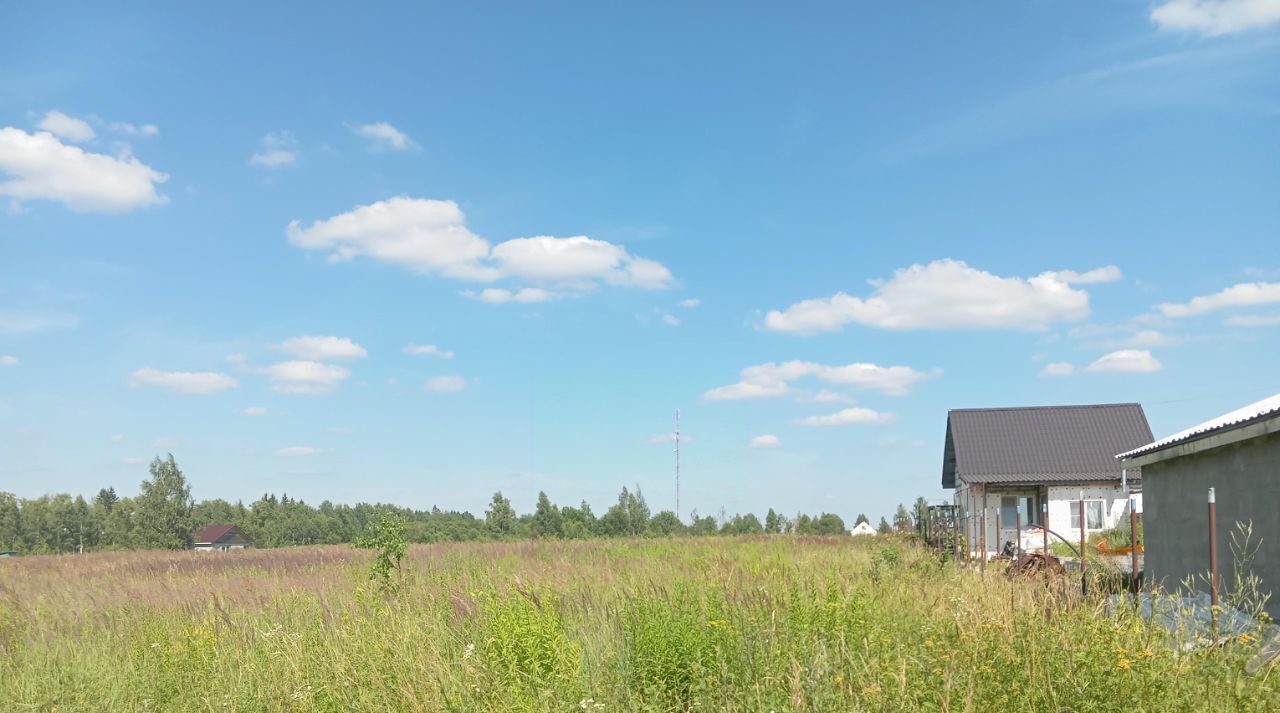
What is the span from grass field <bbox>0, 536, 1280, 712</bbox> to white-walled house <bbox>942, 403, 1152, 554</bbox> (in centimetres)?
2884

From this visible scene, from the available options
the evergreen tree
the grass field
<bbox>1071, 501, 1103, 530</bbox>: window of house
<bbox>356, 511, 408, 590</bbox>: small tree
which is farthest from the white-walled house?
the evergreen tree

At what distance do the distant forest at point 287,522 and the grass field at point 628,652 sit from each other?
3902 mm

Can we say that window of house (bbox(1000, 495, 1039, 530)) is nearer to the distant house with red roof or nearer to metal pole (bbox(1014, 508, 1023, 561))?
metal pole (bbox(1014, 508, 1023, 561))

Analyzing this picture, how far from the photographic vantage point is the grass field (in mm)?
4629

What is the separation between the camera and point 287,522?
75.0 m

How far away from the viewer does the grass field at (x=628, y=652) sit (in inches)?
182

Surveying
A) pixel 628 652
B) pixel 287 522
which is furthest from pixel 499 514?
pixel 628 652

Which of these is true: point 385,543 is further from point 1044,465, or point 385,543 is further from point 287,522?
point 287,522

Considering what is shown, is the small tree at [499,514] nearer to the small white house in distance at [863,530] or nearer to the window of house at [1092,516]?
the small white house in distance at [863,530]

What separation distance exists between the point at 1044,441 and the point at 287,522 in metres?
61.6

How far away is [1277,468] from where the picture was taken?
1177cm

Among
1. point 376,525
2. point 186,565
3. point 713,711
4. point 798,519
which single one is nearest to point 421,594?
point 376,525

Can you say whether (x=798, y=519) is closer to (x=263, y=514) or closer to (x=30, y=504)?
(x=263, y=514)

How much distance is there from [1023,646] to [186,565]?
21.6 m
